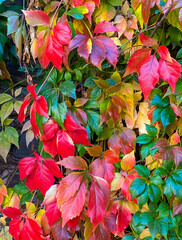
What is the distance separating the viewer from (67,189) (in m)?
0.80

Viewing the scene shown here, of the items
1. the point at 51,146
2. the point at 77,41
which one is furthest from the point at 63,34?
the point at 51,146

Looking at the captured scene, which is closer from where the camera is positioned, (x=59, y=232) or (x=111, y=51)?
(x=111, y=51)

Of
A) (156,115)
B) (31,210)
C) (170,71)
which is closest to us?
(170,71)

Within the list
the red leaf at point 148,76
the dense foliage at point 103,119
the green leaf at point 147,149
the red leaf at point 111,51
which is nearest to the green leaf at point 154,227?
the dense foliage at point 103,119

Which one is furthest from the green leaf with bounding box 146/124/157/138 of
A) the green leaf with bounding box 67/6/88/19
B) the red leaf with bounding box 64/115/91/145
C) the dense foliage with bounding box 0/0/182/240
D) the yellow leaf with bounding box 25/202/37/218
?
the yellow leaf with bounding box 25/202/37/218

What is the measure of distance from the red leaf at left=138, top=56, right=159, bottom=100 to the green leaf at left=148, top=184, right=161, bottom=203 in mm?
313

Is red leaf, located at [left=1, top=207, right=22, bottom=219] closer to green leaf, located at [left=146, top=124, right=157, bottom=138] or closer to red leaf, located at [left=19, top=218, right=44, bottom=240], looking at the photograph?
red leaf, located at [left=19, top=218, right=44, bottom=240]

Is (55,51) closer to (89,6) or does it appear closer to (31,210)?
(89,6)

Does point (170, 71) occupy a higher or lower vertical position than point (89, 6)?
lower

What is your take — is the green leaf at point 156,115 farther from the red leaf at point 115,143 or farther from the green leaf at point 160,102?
the red leaf at point 115,143

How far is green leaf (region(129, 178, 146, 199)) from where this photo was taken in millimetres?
839

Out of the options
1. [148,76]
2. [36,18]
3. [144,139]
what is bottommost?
[144,139]

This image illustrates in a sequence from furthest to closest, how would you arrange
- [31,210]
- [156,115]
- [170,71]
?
1. [31,210]
2. [156,115]
3. [170,71]

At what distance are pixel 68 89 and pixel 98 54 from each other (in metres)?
0.15
